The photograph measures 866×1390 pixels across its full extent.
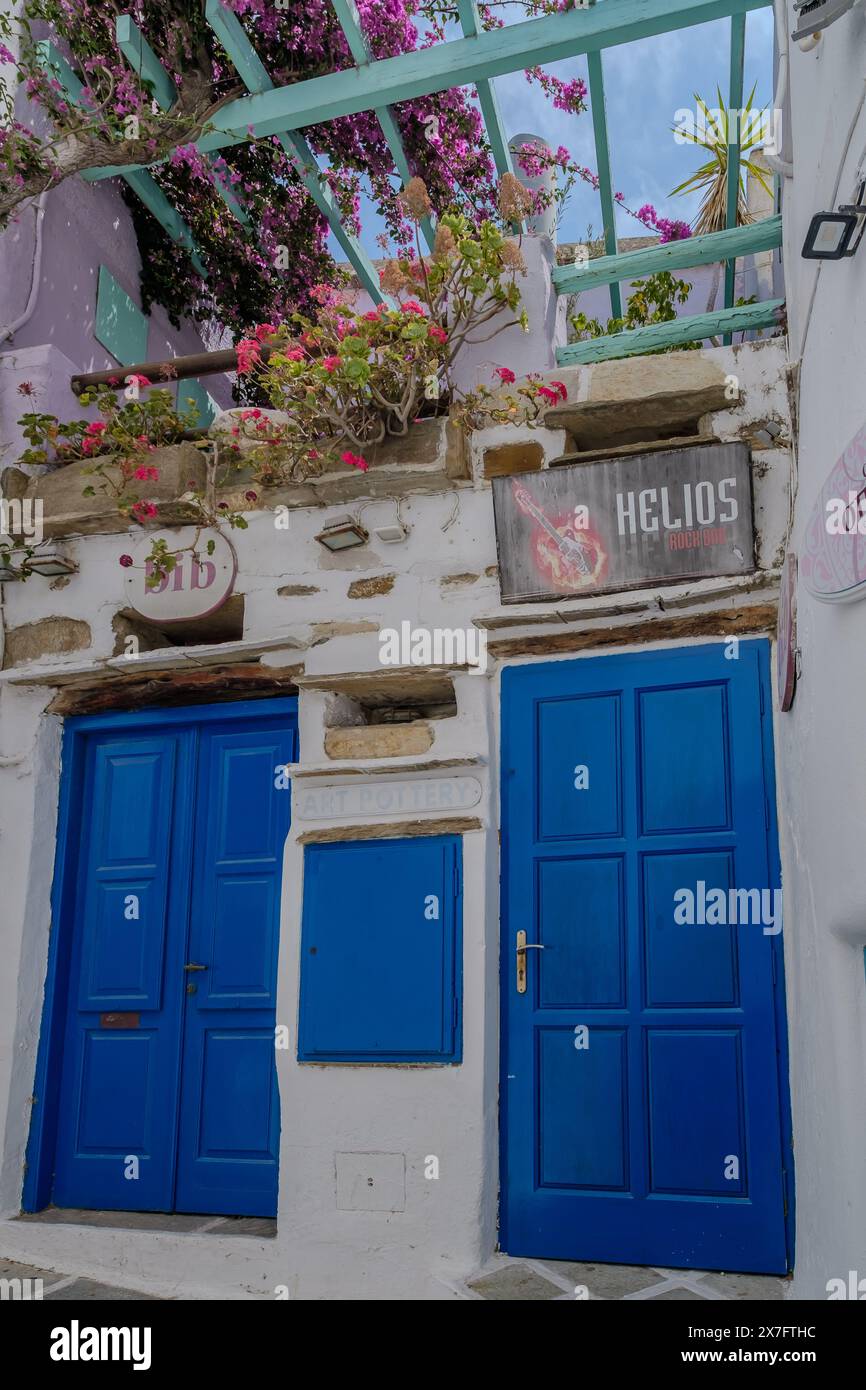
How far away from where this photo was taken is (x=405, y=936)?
457 centimetres

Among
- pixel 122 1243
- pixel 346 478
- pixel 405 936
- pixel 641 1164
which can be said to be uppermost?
pixel 346 478

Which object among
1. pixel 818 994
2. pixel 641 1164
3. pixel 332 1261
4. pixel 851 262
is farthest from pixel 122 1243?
pixel 851 262

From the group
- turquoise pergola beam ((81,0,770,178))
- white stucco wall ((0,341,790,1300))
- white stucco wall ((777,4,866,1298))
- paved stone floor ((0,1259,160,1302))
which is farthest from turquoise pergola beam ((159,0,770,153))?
paved stone floor ((0,1259,160,1302))

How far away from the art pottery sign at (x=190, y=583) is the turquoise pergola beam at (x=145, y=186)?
2421 mm

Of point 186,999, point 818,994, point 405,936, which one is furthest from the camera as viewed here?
point 186,999

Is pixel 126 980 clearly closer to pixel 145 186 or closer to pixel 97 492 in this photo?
pixel 97 492

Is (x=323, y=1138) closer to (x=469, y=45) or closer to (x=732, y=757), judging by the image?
(x=732, y=757)

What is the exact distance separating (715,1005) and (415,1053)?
44.5 inches

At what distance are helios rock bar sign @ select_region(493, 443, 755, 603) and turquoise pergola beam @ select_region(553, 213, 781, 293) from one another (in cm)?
138

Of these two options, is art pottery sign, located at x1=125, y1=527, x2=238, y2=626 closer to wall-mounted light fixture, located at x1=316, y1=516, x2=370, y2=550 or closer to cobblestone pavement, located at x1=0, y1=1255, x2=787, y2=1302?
wall-mounted light fixture, located at x1=316, y1=516, x2=370, y2=550

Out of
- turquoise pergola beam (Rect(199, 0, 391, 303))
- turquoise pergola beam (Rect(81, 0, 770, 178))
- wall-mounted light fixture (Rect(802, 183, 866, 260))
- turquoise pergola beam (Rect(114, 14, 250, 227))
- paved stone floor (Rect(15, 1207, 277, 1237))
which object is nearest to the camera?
wall-mounted light fixture (Rect(802, 183, 866, 260))

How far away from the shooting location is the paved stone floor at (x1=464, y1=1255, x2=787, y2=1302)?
3.84 metres

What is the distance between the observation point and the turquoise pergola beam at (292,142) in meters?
5.52

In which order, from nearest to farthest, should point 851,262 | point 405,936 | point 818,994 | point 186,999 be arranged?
1. point 851,262
2. point 818,994
3. point 405,936
4. point 186,999
